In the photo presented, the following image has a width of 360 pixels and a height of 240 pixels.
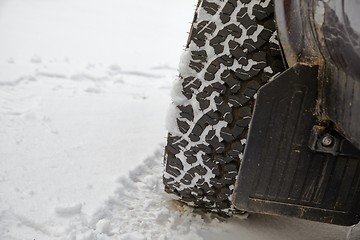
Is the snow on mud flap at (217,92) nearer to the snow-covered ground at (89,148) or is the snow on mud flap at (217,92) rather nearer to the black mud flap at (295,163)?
the snow-covered ground at (89,148)

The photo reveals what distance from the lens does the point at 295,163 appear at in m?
1.14

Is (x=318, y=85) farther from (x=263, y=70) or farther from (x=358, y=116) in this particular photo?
(x=263, y=70)

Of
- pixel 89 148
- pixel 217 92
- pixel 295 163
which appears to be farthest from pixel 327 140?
pixel 89 148

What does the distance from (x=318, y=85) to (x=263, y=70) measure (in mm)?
330

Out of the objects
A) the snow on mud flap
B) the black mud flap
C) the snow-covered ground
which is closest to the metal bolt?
the black mud flap

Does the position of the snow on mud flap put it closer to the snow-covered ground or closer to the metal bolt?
the snow-covered ground

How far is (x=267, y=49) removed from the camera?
4.42 ft

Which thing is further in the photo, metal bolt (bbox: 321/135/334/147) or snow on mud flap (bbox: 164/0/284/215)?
snow on mud flap (bbox: 164/0/284/215)

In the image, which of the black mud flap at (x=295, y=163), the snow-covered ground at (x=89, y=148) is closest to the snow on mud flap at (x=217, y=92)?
the snow-covered ground at (x=89, y=148)

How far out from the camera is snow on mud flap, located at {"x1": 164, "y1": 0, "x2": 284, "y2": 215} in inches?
53.1

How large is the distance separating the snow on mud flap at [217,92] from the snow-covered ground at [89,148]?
0.60ft

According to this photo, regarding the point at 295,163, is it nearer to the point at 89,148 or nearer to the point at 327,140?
the point at 327,140

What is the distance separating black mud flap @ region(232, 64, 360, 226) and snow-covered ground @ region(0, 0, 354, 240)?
1.35 ft

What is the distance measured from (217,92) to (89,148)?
83 cm
